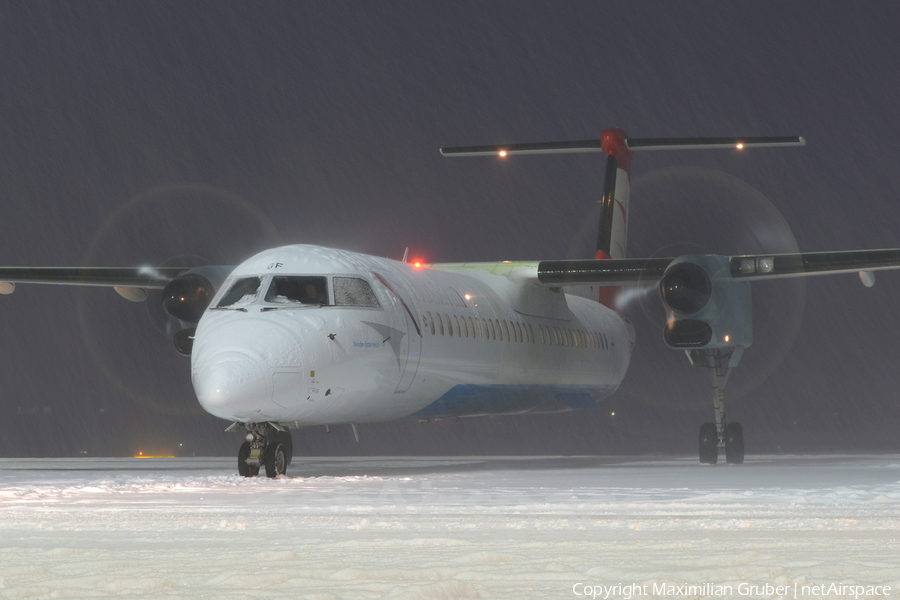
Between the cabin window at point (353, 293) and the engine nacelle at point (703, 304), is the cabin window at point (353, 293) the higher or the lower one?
the lower one

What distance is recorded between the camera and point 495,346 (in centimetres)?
1891

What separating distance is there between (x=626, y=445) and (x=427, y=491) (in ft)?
239

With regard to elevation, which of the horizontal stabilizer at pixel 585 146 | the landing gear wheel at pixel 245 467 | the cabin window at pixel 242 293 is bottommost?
the landing gear wheel at pixel 245 467

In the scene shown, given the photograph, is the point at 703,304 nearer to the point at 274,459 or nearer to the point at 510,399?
the point at 510,399

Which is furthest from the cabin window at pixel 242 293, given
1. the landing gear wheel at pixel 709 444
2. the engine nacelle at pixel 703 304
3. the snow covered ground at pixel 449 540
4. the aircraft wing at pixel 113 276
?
the landing gear wheel at pixel 709 444

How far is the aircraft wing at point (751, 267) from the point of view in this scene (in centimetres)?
1983

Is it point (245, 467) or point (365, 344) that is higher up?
point (365, 344)

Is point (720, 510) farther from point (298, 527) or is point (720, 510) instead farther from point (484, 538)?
point (298, 527)

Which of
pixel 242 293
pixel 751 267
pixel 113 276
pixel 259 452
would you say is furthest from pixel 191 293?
pixel 751 267

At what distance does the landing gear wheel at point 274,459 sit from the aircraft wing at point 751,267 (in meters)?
8.49

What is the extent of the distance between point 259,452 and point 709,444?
1022 centimetres

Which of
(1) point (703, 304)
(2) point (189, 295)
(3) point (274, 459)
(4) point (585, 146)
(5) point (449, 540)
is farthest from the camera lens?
(4) point (585, 146)

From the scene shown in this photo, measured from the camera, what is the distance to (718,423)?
70.5ft

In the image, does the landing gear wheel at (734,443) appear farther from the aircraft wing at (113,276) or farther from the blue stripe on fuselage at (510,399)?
the aircraft wing at (113,276)
